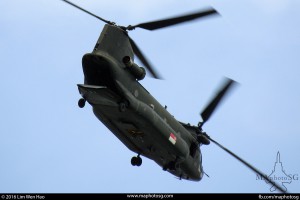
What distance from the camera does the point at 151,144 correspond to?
36781mm

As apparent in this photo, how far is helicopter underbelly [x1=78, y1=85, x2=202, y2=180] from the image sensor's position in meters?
33.3

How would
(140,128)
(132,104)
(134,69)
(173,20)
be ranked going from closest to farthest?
(173,20), (132,104), (134,69), (140,128)

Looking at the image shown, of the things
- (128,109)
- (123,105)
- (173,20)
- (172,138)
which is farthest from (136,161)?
(173,20)

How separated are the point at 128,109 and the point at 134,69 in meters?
1.96

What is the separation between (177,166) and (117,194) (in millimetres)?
10155

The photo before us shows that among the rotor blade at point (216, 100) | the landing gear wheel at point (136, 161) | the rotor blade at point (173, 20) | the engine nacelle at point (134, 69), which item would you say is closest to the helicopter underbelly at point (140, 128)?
the landing gear wheel at point (136, 161)

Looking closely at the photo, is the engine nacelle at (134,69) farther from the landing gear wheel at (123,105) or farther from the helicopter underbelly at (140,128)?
the landing gear wheel at (123,105)

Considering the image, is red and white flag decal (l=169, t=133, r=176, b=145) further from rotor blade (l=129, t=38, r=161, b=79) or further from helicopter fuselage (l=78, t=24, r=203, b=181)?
rotor blade (l=129, t=38, r=161, b=79)

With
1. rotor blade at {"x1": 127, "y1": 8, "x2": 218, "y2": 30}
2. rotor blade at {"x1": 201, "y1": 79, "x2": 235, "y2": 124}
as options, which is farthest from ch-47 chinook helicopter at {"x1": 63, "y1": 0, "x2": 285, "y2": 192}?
rotor blade at {"x1": 201, "y1": 79, "x2": 235, "y2": 124}

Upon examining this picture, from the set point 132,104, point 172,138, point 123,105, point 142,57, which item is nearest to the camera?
point 123,105

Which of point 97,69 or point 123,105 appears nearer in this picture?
point 97,69

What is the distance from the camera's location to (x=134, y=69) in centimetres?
3425

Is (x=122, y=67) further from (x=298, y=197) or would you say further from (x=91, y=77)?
(x=298, y=197)

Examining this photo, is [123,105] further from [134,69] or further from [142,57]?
[142,57]
